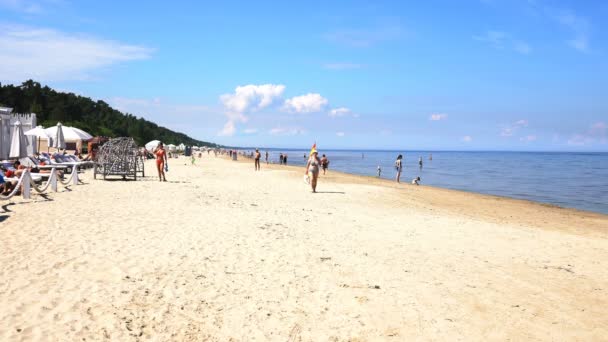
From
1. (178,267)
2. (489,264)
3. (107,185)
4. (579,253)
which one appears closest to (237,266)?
(178,267)

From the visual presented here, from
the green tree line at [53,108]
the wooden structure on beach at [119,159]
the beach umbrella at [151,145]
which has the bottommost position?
the wooden structure on beach at [119,159]

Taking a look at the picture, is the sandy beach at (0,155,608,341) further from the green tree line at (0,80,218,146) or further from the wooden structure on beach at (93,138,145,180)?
the green tree line at (0,80,218,146)

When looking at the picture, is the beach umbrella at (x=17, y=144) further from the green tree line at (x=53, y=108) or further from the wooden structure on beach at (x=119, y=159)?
the green tree line at (x=53, y=108)

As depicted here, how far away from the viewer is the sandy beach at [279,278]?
191 inches

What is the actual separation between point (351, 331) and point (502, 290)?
2.95 meters

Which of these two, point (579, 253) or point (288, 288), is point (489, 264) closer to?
point (579, 253)

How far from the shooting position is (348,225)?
36.4 feet

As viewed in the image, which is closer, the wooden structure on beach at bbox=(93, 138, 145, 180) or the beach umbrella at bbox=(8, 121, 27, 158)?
the beach umbrella at bbox=(8, 121, 27, 158)

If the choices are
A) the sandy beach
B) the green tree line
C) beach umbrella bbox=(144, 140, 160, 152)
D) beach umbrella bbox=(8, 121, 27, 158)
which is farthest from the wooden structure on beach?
the green tree line

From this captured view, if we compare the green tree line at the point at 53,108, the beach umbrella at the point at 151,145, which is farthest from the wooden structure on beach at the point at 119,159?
the green tree line at the point at 53,108

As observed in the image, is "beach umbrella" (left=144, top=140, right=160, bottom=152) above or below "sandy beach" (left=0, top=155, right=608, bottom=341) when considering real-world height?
above

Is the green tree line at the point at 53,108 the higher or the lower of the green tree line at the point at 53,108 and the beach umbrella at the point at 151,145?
the higher

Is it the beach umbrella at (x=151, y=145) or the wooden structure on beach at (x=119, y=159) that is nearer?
the wooden structure on beach at (x=119, y=159)

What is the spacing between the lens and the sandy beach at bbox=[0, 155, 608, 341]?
16.0 feet
